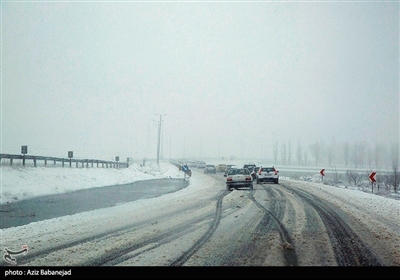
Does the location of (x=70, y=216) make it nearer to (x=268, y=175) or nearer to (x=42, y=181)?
(x=42, y=181)

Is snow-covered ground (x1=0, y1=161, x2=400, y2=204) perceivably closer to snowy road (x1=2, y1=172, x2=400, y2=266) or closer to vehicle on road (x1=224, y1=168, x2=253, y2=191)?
snowy road (x1=2, y1=172, x2=400, y2=266)

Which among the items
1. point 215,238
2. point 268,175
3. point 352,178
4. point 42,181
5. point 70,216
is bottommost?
point 70,216

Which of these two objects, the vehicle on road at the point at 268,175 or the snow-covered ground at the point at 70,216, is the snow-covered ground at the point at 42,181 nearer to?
the snow-covered ground at the point at 70,216

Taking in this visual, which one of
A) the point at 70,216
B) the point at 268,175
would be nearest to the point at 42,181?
the point at 70,216

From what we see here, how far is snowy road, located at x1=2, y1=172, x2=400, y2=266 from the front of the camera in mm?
6762

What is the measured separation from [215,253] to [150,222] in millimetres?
4768

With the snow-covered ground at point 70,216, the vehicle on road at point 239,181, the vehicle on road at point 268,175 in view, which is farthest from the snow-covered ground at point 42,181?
the vehicle on road at point 239,181

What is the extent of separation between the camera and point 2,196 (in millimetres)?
17953

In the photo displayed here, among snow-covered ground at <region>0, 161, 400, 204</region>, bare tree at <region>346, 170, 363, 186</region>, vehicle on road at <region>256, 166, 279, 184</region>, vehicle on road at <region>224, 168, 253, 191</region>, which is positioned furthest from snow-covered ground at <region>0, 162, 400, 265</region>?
bare tree at <region>346, 170, 363, 186</region>

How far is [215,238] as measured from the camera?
876cm
